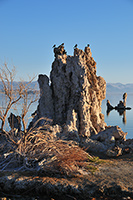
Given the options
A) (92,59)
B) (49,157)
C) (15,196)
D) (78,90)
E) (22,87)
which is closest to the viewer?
(15,196)

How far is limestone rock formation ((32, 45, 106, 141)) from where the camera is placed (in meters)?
13.2

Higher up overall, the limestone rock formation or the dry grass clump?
the limestone rock formation

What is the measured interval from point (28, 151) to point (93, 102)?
6.37 metres

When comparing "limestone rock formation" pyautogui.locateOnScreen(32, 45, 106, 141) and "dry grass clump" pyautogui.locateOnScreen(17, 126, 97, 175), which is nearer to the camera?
"dry grass clump" pyautogui.locateOnScreen(17, 126, 97, 175)

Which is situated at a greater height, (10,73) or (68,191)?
(10,73)

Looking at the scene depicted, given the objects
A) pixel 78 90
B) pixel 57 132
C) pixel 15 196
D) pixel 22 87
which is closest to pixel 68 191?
pixel 15 196

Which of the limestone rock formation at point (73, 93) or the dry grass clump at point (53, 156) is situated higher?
the limestone rock formation at point (73, 93)

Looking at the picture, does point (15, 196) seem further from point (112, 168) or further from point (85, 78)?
point (85, 78)

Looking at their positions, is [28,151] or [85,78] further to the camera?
[85,78]

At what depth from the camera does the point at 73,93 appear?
44.6 feet

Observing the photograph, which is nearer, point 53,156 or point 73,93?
point 53,156

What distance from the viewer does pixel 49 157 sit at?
8367mm

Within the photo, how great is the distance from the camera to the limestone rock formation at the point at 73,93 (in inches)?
518

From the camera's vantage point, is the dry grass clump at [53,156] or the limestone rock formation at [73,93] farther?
the limestone rock formation at [73,93]
